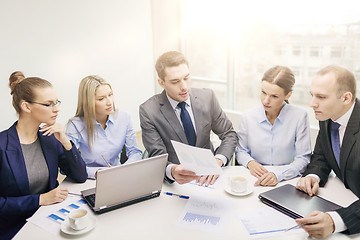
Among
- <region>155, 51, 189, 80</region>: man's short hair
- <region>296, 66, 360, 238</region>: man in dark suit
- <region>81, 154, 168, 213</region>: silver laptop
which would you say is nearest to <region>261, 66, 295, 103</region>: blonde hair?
<region>296, 66, 360, 238</region>: man in dark suit

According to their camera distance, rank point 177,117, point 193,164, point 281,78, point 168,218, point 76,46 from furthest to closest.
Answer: point 76,46, point 177,117, point 281,78, point 193,164, point 168,218

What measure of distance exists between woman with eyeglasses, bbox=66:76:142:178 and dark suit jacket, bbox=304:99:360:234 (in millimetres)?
1202

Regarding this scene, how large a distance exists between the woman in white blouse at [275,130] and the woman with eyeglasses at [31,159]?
1110 mm

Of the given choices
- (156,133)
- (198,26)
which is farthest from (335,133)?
(198,26)

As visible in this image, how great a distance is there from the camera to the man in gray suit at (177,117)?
6.91 ft

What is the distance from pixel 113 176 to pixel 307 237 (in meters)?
0.85

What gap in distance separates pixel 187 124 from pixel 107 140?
1.93 ft

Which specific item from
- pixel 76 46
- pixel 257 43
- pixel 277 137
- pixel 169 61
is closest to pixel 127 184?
pixel 169 61

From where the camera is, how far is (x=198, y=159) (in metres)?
1.47

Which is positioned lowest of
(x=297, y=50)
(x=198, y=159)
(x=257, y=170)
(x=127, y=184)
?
(x=257, y=170)

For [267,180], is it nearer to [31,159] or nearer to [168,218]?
[168,218]

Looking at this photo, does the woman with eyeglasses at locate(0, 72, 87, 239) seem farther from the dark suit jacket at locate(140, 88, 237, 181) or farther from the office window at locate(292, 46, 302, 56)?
the office window at locate(292, 46, 302, 56)

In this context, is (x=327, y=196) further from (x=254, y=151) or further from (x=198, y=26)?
(x=198, y=26)

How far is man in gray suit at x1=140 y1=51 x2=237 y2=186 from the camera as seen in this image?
6.91ft
